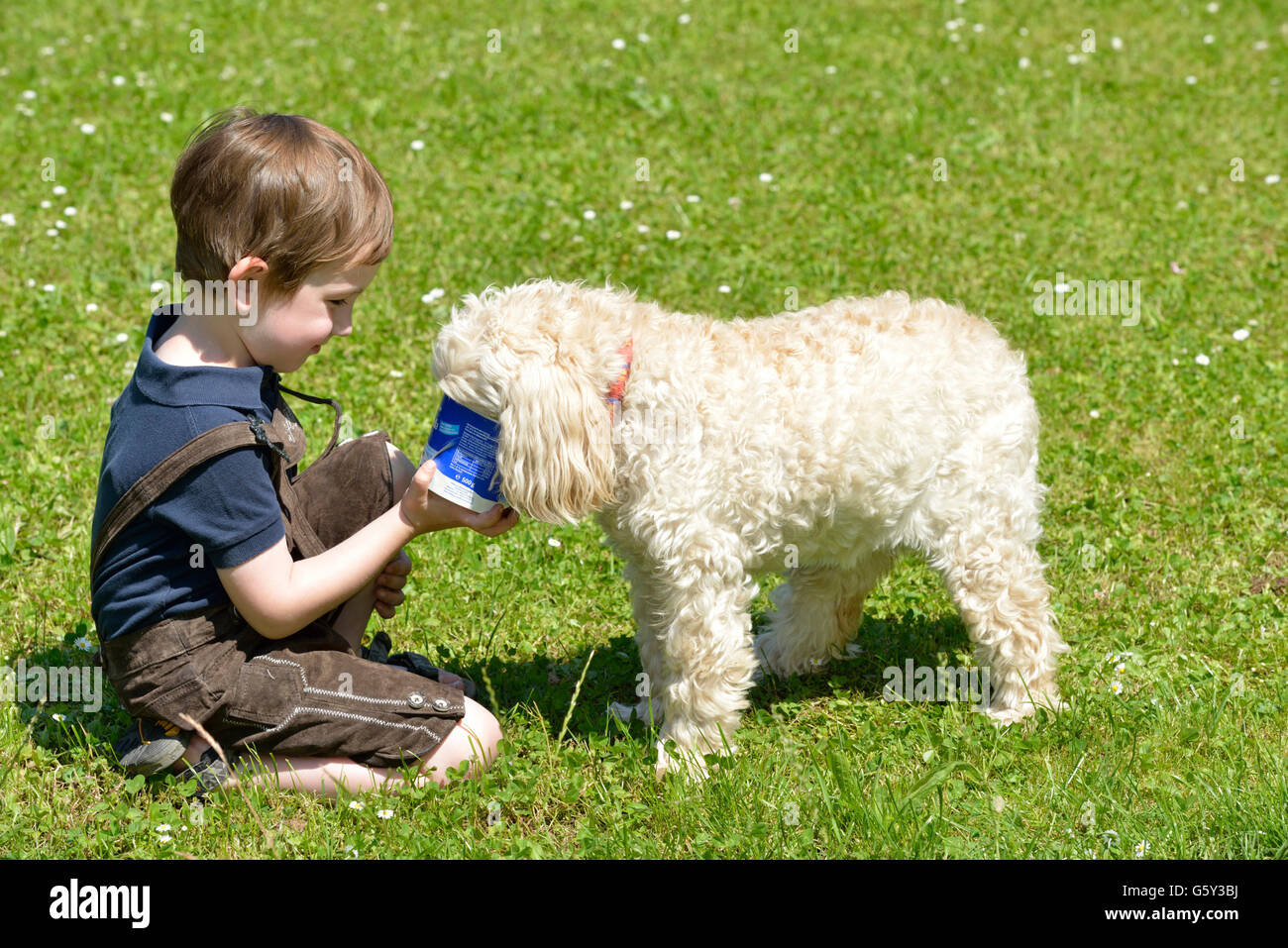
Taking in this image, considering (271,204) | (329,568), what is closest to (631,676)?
(329,568)

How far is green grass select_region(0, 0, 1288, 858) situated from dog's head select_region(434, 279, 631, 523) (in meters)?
0.95

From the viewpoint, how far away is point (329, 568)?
344 centimetres

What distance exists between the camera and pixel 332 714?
3588 mm

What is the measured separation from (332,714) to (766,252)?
476 centimetres

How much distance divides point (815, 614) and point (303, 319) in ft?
6.69

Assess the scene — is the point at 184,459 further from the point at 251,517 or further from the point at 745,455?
the point at 745,455

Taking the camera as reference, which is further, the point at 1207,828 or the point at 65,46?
the point at 65,46

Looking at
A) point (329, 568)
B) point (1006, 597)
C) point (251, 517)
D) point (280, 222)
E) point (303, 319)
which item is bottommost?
point (1006, 597)

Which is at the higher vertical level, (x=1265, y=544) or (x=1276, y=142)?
A: (x=1276, y=142)

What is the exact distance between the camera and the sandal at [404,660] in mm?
4008

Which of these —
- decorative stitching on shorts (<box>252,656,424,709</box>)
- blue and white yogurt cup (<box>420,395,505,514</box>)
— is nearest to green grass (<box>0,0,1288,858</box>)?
decorative stitching on shorts (<box>252,656,424,709</box>)

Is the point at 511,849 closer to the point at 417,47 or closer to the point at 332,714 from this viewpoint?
the point at 332,714

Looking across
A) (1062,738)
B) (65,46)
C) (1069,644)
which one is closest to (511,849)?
(1062,738)
